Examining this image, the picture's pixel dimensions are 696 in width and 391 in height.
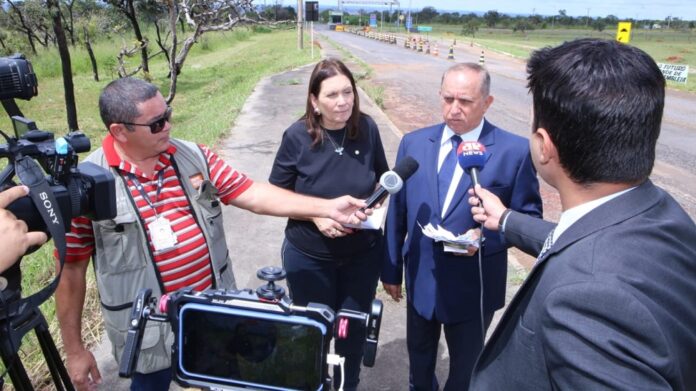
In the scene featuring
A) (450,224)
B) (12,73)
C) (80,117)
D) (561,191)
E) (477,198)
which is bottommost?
(80,117)

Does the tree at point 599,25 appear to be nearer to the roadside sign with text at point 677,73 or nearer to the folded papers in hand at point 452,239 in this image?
the roadside sign with text at point 677,73

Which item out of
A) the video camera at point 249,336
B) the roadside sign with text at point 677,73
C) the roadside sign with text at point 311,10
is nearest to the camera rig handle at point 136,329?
the video camera at point 249,336

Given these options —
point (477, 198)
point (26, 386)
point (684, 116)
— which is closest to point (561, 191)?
point (477, 198)

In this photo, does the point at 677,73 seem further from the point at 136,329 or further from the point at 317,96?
the point at 136,329

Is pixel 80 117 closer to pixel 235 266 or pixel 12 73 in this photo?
pixel 235 266

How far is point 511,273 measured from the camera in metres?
4.30

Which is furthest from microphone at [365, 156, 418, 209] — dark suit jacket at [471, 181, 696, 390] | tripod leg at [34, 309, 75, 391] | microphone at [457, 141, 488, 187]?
tripod leg at [34, 309, 75, 391]

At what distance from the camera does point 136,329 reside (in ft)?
4.88

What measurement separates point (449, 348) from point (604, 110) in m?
1.84

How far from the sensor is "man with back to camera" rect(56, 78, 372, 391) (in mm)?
1994

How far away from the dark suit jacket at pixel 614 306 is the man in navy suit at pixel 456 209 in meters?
1.13

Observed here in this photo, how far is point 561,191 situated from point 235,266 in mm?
3651

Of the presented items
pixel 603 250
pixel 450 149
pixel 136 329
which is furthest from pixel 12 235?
pixel 450 149

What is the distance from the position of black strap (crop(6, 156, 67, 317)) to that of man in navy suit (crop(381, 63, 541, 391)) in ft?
4.99
